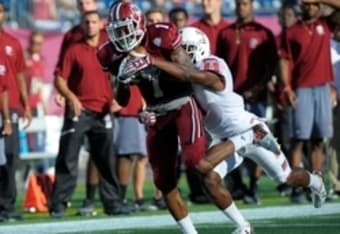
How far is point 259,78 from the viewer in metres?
15.3

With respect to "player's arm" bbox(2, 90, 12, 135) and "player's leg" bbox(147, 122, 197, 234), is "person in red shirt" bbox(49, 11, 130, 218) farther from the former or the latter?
"player's leg" bbox(147, 122, 197, 234)

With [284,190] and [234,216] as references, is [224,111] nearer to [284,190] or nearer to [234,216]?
[234,216]

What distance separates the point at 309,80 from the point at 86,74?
2272 millimetres

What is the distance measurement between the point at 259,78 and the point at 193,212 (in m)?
1.77

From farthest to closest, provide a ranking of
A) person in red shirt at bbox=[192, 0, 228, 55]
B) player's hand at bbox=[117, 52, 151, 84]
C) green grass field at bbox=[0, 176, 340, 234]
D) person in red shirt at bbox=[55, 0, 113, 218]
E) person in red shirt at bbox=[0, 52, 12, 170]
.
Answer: person in red shirt at bbox=[192, 0, 228, 55] < person in red shirt at bbox=[55, 0, 113, 218] < person in red shirt at bbox=[0, 52, 12, 170] < green grass field at bbox=[0, 176, 340, 234] < player's hand at bbox=[117, 52, 151, 84]

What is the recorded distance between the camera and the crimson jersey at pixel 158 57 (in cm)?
1097

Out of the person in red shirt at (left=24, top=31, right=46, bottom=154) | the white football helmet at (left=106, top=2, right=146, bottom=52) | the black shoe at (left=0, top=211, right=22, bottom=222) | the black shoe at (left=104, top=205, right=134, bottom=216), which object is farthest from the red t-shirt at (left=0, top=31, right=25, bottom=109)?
the person in red shirt at (left=24, top=31, right=46, bottom=154)

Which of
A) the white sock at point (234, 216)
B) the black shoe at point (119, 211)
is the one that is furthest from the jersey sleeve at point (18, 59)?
the white sock at point (234, 216)

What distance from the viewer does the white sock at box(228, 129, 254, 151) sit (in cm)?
1172

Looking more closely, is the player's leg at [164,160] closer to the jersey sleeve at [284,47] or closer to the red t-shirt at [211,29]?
the jersey sleeve at [284,47]

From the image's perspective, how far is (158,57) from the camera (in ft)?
35.8

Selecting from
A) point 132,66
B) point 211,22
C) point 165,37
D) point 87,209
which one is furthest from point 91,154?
point 132,66

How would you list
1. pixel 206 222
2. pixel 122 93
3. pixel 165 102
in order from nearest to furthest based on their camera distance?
1. pixel 165 102
2. pixel 122 93
3. pixel 206 222

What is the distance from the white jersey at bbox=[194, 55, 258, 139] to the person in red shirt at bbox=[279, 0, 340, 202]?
324cm
